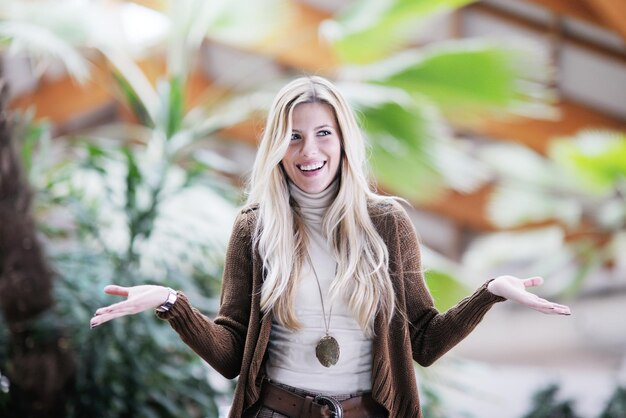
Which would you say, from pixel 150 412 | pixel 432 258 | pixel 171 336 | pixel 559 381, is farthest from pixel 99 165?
pixel 559 381

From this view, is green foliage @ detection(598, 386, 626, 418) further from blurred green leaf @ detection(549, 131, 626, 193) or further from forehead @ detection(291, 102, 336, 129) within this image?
forehead @ detection(291, 102, 336, 129)

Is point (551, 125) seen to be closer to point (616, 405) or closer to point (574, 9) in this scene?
point (574, 9)

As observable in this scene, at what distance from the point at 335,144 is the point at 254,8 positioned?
5.27 feet

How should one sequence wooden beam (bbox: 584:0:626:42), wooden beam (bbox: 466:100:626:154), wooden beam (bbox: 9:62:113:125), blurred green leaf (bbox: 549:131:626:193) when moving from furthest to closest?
wooden beam (bbox: 9:62:113:125)
wooden beam (bbox: 466:100:626:154)
wooden beam (bbox: 584:0:626:42)
blurred green leaf (bbox: 549:131:626:193)

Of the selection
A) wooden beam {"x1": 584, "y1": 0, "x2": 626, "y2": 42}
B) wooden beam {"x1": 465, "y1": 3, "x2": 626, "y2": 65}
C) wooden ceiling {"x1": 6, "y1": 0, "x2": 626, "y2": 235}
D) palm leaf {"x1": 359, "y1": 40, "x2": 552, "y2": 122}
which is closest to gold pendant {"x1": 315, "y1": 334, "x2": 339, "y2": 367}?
palm leaf {"x1": 359, "y1": 40, "x2": 552, "y2": 122}

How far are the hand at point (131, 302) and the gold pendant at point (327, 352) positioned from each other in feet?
0.74

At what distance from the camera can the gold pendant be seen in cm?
135

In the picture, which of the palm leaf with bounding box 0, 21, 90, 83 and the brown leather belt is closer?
the brown leather belt

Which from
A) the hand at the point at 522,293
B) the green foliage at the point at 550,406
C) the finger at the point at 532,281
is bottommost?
the green foliage at the point at 550,406

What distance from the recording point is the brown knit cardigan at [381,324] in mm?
1388

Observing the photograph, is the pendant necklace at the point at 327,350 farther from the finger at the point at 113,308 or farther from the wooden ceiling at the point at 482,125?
the wooden ceiling at the point at 482,125

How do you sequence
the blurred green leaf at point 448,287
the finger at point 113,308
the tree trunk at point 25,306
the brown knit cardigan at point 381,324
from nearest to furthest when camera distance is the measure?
the finger at point 113,308
the brown knit cardigan at point 381,324
the tree trunk at point 25,306
the blurred green leaf at point 448,287

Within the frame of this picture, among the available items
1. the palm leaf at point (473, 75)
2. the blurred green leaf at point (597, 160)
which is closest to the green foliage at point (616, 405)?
the blurred green leaf at point (597, 160)

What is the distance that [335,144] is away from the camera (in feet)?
4.64
